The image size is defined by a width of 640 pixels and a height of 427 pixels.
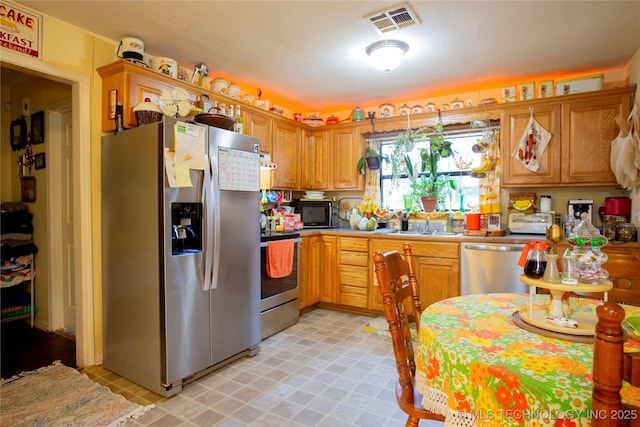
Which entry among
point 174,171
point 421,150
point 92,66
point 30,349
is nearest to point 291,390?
point 174,171

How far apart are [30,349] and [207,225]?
2.03m

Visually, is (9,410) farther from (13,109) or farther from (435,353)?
(13,109)

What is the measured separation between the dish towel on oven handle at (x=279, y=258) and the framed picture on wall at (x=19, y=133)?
284 cm

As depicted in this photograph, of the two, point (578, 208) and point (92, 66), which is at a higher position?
point (92, 66)

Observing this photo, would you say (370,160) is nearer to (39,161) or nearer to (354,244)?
(354,244)

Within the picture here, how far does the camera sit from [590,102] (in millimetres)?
3084

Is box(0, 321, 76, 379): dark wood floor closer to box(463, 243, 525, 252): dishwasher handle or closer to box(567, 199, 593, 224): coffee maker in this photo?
box(463, 243, 525, 252): dishwasher handle

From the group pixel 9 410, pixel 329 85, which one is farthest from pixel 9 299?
pixel 329 85

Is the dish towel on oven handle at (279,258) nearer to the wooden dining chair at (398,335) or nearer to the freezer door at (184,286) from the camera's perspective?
the freezer door at (184,286)

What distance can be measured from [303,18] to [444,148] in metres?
2.14

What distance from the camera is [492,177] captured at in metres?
3.64

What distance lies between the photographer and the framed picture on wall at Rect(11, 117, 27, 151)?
136 inches

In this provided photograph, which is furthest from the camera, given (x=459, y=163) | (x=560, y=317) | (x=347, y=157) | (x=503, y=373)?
(x=347, y=157)

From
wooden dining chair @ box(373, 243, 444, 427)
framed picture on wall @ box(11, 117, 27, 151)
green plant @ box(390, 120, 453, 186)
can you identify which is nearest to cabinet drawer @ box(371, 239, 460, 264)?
green plant @ box(390, 120, 453, 186)
